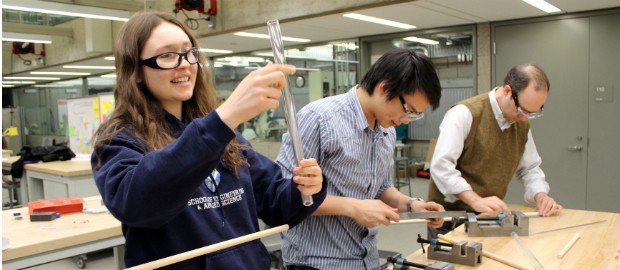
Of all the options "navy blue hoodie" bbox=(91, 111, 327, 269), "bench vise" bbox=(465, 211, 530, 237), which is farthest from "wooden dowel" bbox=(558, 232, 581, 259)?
"navy blue hoodie" bbox=(91, 111, 327, 269)

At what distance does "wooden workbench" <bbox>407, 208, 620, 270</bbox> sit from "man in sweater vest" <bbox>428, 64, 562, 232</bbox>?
204 mm

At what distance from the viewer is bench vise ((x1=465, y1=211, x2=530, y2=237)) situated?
195cm

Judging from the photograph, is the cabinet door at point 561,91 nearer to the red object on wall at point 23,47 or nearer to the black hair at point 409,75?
the black hair at point 409,75

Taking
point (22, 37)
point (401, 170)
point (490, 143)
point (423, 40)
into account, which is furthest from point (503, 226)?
point (22, 37)

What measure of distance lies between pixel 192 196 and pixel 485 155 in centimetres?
174

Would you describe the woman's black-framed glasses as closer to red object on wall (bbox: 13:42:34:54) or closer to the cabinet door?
the cabinet door

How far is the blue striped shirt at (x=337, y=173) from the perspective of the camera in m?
1.54

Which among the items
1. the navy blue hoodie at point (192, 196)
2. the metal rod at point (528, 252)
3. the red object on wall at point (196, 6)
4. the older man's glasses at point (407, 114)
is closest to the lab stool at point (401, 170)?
the red object on wall at point (196, 6)

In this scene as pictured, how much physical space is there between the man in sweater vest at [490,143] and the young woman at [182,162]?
1204 millimetres

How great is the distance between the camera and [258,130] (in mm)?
7836

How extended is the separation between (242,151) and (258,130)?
6602 mm

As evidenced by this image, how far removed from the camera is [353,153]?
5.15ft

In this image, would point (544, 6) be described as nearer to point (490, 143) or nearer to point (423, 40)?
A: point (423, 40)

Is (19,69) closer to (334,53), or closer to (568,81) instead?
(334,53)
